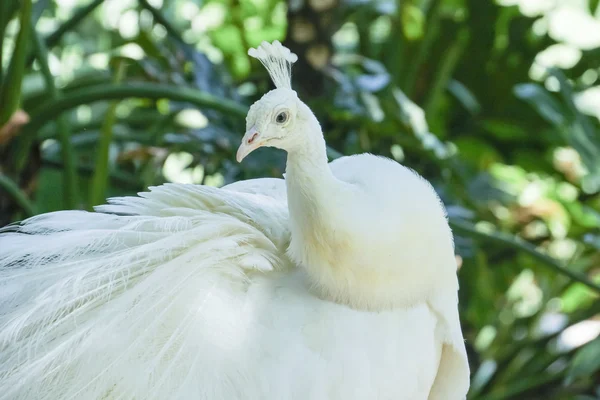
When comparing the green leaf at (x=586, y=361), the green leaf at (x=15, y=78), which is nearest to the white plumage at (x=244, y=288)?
the green leaf at (x=15, y=78)

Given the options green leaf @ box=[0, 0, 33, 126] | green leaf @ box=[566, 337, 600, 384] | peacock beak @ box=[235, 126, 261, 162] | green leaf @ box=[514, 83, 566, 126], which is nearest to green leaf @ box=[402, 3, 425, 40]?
green leaf @ box=[514, 83, 566, 126]

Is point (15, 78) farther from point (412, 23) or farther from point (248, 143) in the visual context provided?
point (412, 23)

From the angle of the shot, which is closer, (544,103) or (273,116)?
(273,116)

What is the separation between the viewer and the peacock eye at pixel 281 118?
1.09 meters

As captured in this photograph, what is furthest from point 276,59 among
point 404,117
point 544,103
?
point 544,103

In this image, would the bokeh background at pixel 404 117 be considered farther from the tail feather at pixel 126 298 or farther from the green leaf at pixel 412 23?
the tail feather at pixel 126 298

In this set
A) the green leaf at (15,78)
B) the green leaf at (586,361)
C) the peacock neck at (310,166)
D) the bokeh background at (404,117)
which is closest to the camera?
the peacock neck at (310,166)

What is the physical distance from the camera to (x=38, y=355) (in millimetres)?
1028

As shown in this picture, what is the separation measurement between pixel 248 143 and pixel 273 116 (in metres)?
0.05

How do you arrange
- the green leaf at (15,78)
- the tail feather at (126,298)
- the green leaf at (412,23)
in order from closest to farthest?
1. the tail feather at (126,298)
2. the green leaf at (15,78)
3. the green leaf at (412,23)

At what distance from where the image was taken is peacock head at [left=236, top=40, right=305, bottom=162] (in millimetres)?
1073

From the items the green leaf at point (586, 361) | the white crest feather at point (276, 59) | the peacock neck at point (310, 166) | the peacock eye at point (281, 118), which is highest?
the white crest feather at point (276, 59)

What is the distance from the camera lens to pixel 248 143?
1.06 m

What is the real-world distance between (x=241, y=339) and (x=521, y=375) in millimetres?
1425
